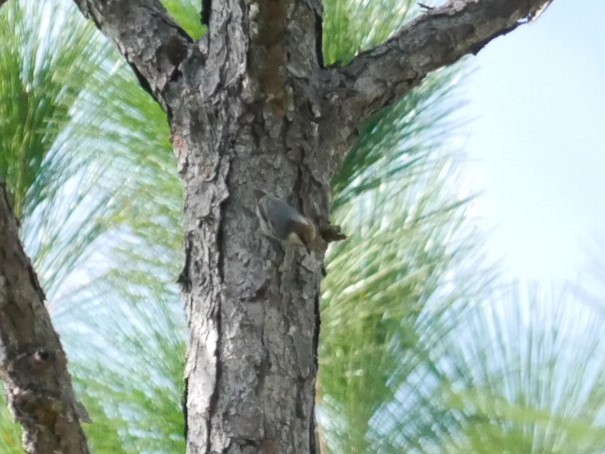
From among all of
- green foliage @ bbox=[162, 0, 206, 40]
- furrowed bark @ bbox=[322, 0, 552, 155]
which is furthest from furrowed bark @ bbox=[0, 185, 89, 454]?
green foliage @ bbox=[162, 0, 206, 40]

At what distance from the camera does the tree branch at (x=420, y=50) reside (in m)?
0.65

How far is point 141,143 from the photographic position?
3.24ft

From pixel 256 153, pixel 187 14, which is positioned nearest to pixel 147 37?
pixel 256 153

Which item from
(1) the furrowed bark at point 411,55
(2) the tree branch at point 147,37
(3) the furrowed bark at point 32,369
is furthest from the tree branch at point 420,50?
(3) the furrowed bark at point 32,369

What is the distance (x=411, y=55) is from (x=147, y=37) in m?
0.18

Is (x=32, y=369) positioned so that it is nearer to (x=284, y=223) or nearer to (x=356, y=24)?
(x=284, y=223)

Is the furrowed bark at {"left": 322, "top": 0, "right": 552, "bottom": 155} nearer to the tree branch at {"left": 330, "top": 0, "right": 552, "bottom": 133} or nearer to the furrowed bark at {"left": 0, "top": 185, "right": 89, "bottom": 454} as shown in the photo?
the tree branch at {"left": 330, "top": 0, "right": 552, "bottom": 133}

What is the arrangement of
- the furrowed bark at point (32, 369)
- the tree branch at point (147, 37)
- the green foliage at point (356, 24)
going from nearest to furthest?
the furrowed bark at point (32, 369)
the tree branch at point (147, 37)
the green foliage at point (356, 24)

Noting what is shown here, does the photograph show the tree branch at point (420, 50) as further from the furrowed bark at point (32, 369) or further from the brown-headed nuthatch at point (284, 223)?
the furrowed bark at point (32, 369)

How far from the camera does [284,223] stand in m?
0.56

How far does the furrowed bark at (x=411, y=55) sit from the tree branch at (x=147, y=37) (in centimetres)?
10

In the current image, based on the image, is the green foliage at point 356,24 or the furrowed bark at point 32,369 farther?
the green foliage at point 356,24

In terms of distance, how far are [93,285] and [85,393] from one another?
5.0 inches

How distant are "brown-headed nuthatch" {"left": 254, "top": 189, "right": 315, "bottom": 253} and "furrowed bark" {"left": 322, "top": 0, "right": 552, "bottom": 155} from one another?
0.08 meters
